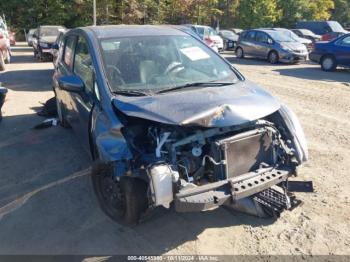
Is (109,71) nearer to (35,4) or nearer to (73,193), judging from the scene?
(73,193)

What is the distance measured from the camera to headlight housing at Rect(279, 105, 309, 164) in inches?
158

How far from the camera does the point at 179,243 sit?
12.1 ft

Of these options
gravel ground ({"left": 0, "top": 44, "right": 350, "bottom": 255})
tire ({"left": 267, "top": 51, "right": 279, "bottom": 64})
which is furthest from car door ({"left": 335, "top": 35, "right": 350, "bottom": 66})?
gravel ground ({"left": 0, "top": 44, "right": 350, "bottom": 255})

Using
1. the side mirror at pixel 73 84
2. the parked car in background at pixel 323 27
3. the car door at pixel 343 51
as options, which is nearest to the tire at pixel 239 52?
the car door at pixel 343 51

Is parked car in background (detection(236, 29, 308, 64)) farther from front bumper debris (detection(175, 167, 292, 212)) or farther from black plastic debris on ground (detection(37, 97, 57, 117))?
front bumper debris (detection(175, 167, 292, 212))

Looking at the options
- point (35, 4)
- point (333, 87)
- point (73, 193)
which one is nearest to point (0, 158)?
point (73, 193)

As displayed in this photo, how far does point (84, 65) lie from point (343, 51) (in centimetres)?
1272

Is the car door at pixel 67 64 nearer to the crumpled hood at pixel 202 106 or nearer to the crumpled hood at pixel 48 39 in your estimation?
the crumpled hood at pixel 202 106

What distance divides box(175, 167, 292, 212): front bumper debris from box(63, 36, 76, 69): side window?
3.16m

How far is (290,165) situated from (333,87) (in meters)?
8.58

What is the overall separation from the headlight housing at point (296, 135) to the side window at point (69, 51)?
312 centimetres

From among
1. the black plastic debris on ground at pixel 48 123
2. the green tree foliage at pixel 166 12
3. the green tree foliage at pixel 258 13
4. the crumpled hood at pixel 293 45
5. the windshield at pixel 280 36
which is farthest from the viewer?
the green tree foliage at pixel 258 13

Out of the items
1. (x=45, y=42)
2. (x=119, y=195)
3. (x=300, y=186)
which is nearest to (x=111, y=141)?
(x=119, y=195)

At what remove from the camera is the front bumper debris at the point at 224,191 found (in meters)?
3.34
